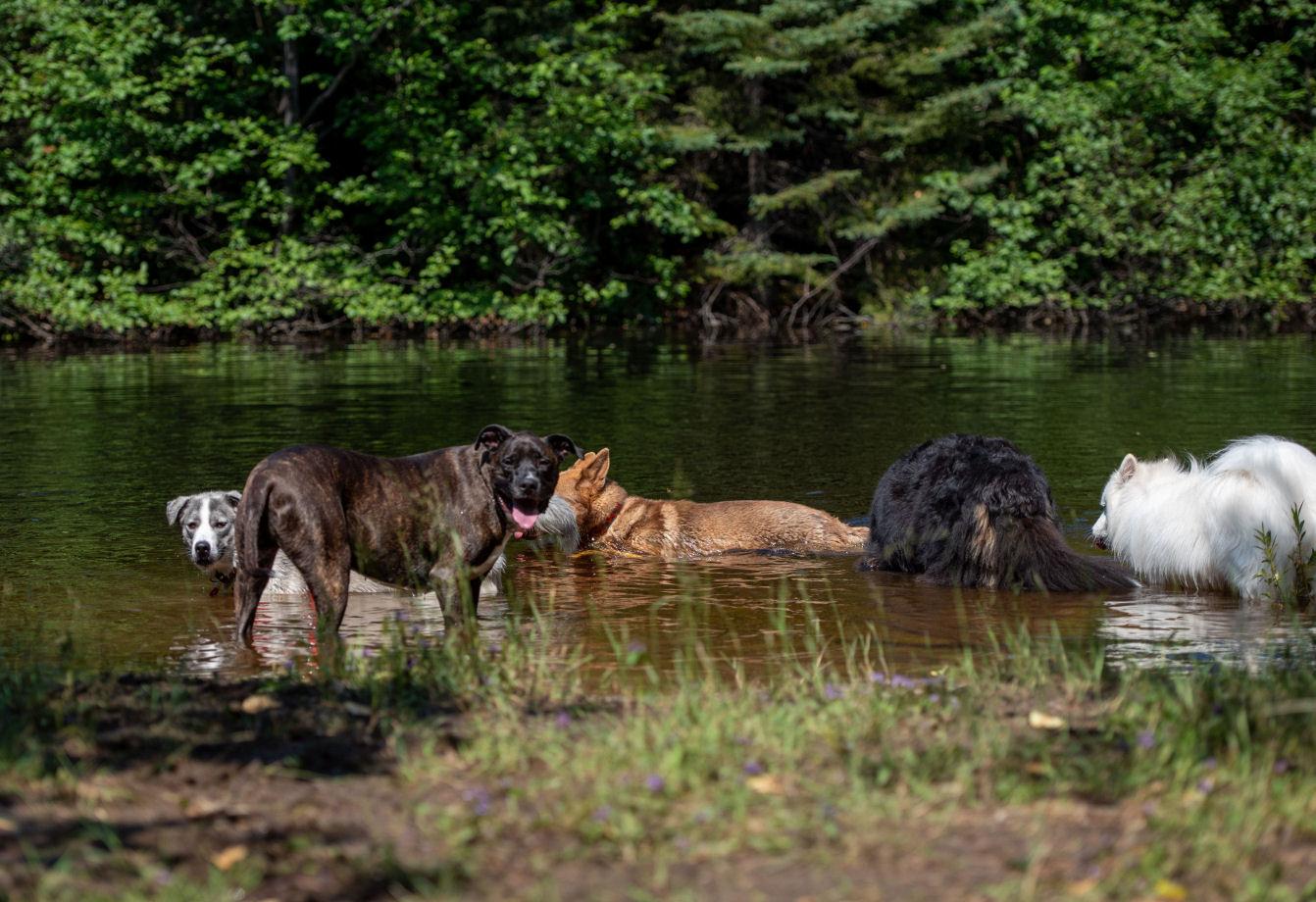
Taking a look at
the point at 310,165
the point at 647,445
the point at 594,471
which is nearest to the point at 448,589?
the point at 594,471

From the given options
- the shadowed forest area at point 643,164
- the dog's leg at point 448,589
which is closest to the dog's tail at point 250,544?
the dog's leg at point 448,589

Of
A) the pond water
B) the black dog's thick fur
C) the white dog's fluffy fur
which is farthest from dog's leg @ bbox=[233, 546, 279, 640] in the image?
the white dog's fluffy fur

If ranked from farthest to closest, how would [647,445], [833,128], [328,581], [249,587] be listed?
[833,128], [647,445], [249,587], [328,581]

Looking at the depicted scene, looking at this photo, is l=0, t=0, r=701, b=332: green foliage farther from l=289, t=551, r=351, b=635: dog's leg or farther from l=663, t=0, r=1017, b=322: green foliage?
l=289, t=551, r=351, b=635: dog's leg

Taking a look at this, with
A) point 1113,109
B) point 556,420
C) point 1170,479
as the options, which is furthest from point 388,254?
point 1170,479

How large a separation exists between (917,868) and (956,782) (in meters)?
0.62

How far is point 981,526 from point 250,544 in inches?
166

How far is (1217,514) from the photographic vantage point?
8.76 metres

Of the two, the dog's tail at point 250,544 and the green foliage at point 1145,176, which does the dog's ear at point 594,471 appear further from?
the green foliage at point 1145,176

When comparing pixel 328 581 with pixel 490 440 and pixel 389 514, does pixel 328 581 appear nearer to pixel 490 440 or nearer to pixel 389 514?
pixel 389 514

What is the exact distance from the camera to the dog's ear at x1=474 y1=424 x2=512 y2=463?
7.77m

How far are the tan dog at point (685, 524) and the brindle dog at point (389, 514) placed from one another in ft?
9.65

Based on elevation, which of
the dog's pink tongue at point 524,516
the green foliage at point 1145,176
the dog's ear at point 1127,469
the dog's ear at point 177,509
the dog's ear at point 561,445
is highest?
the green foliage at point 1145,176

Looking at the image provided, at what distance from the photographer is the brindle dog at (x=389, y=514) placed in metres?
7.18
